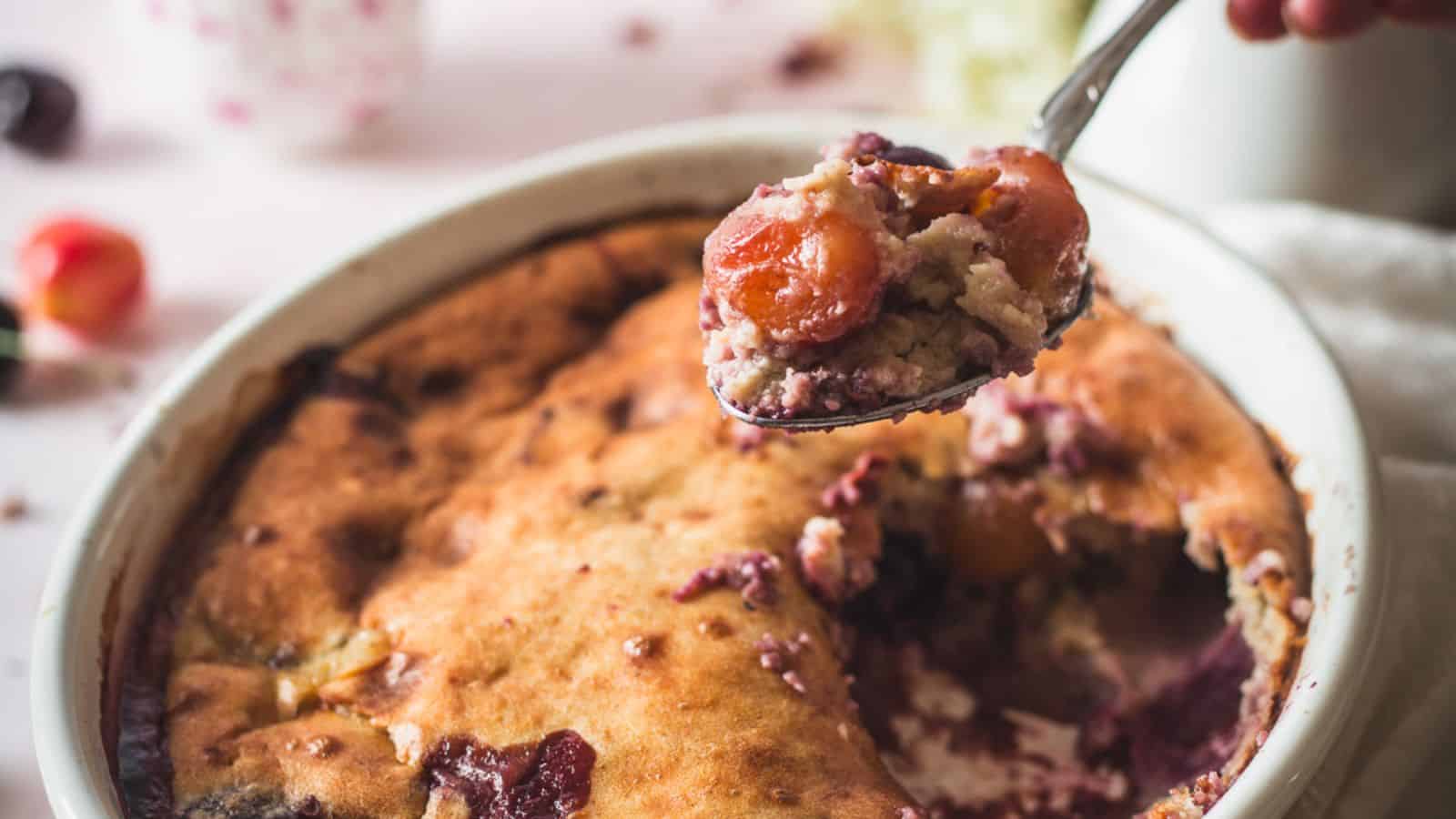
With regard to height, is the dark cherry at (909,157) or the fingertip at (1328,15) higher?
the dark cherry at (909,157)

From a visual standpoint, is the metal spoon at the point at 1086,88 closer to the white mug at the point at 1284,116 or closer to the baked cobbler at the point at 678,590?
the baked cobbler at the point at 678,590

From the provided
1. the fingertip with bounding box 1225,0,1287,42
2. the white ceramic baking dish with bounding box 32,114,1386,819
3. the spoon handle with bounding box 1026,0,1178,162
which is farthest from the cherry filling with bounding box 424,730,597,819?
the fingertip with bounding box 1225,0,1287,42

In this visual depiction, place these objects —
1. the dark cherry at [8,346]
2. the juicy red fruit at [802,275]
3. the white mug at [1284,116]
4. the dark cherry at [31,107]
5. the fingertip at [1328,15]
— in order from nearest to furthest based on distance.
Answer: the juicy red fruit at [802,275] < the fingertip at [1328,15] < the white mug at [1284,116] < the dark cherry at [8,346] < the dark cherry at [31,107]

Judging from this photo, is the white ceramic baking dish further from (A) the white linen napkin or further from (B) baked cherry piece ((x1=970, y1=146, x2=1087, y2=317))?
(B) baked cherry piece ((x1=970, y1=146, x2=1087, y2=317))

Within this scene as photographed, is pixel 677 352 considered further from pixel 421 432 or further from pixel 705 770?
pixel 705 770

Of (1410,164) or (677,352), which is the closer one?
(677,352)

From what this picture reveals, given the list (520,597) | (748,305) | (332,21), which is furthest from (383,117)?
(748,305)

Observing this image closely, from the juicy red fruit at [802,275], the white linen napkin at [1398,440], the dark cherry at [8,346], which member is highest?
the juicy red fruit at [802,275]

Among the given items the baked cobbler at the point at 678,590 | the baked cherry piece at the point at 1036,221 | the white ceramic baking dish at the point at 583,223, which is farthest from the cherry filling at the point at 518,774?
the baked cherry piece at the point at 1036,221
